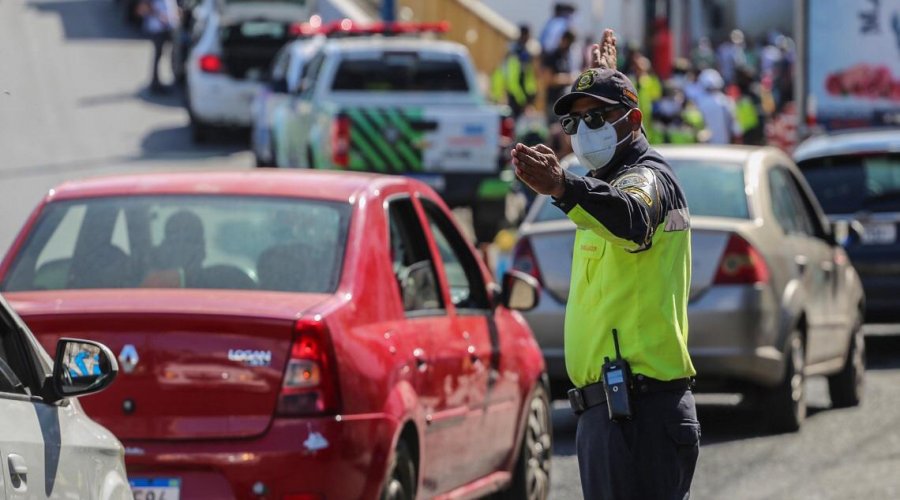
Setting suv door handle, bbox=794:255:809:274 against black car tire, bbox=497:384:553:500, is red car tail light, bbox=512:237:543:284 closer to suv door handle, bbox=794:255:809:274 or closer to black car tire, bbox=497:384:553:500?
suv door handle, bbox=794:255:809:274

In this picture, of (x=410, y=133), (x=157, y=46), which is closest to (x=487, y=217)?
(x=410, y=133)

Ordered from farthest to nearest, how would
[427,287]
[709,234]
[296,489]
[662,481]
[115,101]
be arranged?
[115,101] < [709,234] < [427,287] < [296,489] < [662,481]

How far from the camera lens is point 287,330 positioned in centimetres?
665

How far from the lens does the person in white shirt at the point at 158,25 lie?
34594 millimetres

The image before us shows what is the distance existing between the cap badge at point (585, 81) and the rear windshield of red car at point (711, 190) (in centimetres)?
584

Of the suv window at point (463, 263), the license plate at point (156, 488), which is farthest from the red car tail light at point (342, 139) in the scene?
the license plate at point (156, 488)

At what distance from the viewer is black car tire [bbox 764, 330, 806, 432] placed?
11.4 meters

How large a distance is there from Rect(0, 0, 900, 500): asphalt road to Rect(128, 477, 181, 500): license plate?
127 cm

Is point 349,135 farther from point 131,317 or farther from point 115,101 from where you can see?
point 115,101

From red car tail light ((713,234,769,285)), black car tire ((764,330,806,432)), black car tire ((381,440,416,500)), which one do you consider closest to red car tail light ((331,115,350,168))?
black car tire ((764,330,806,432))

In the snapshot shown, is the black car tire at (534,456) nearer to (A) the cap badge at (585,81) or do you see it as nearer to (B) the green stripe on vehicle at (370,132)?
(A) the cap badge at (585,81)

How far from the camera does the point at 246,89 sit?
94.4 feet

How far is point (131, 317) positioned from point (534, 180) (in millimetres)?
2184

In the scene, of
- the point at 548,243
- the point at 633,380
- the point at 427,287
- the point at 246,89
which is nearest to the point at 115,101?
the point at 246,89
